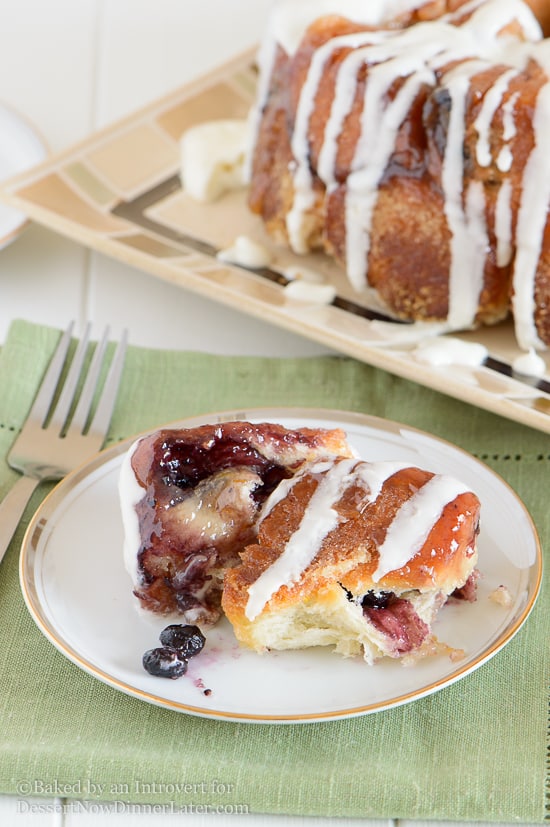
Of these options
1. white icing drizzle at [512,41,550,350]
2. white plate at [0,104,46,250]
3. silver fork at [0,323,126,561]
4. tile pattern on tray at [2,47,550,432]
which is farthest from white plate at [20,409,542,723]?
white plate at [0,104,46,250]

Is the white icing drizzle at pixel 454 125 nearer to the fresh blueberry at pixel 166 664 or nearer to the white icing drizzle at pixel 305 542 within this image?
the white icing drizzle at pixel 305 542

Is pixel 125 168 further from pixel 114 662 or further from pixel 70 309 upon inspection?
pixel 114 662

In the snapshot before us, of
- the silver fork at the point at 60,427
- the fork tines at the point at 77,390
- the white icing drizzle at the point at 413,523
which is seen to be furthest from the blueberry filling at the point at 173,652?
the fork tines at the point at 77,390

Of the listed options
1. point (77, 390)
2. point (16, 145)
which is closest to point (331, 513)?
point (77, 390)

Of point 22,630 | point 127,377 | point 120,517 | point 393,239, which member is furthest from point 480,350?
point 22,630

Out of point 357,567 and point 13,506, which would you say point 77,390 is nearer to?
point 13,506

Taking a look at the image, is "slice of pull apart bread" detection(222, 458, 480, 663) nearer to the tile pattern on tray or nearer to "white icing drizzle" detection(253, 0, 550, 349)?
the tile pattern on tray

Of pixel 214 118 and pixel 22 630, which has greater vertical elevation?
pixel 214 118
